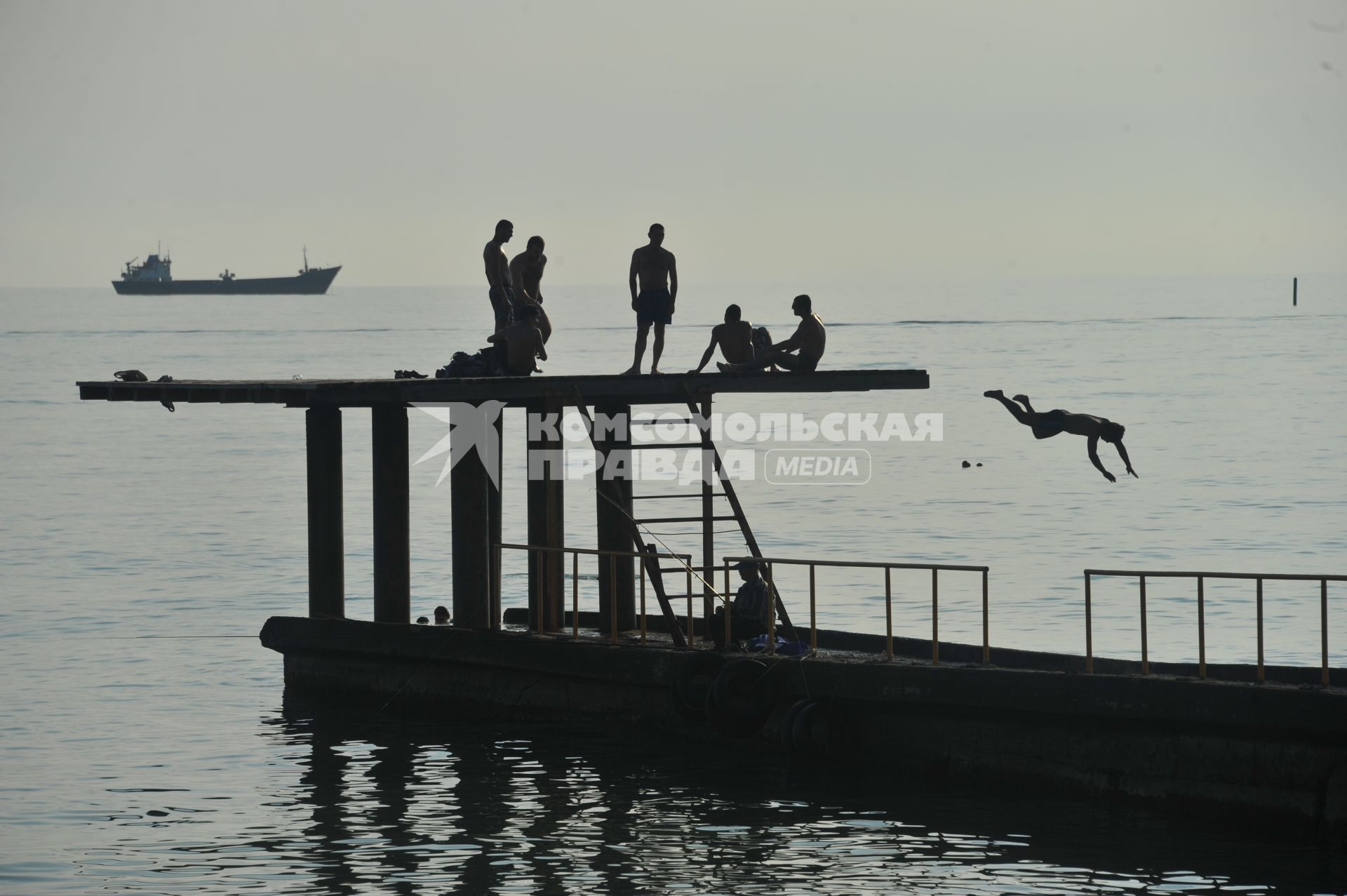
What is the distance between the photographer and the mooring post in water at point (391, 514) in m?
21.6

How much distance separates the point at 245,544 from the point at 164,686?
21196mm

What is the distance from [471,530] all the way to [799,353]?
14.4ft

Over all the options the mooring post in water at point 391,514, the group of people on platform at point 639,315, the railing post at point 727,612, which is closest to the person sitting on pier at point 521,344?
the group of people on platform at point 639,315

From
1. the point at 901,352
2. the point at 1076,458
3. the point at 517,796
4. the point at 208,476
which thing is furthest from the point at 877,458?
the point at 901,352

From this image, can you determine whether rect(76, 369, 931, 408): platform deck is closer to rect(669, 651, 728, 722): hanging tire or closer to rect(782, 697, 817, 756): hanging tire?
rect(669, 651, 728, 722): hanging tire

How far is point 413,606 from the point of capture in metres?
32.6

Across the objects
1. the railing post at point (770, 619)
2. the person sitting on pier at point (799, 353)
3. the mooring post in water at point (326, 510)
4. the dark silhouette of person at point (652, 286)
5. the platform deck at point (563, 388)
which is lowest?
the railing post at point (770, 619)

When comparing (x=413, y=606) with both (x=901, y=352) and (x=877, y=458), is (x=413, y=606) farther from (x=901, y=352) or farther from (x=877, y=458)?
(x=901, y=352)

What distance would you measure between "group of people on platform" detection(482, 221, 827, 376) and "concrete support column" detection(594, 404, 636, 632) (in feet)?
2.25

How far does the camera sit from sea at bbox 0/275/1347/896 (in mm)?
15852

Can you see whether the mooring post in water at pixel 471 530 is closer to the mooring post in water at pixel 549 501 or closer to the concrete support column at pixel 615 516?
the mooring post in water at pixel 549 501

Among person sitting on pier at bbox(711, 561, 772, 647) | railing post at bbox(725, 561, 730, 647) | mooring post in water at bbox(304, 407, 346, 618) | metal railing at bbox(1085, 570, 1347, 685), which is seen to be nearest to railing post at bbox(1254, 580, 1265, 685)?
metal railing at bbox(1085, 570, 1347, 685)

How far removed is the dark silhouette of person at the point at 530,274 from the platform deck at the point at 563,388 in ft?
3.95

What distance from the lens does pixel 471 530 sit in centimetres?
2139
